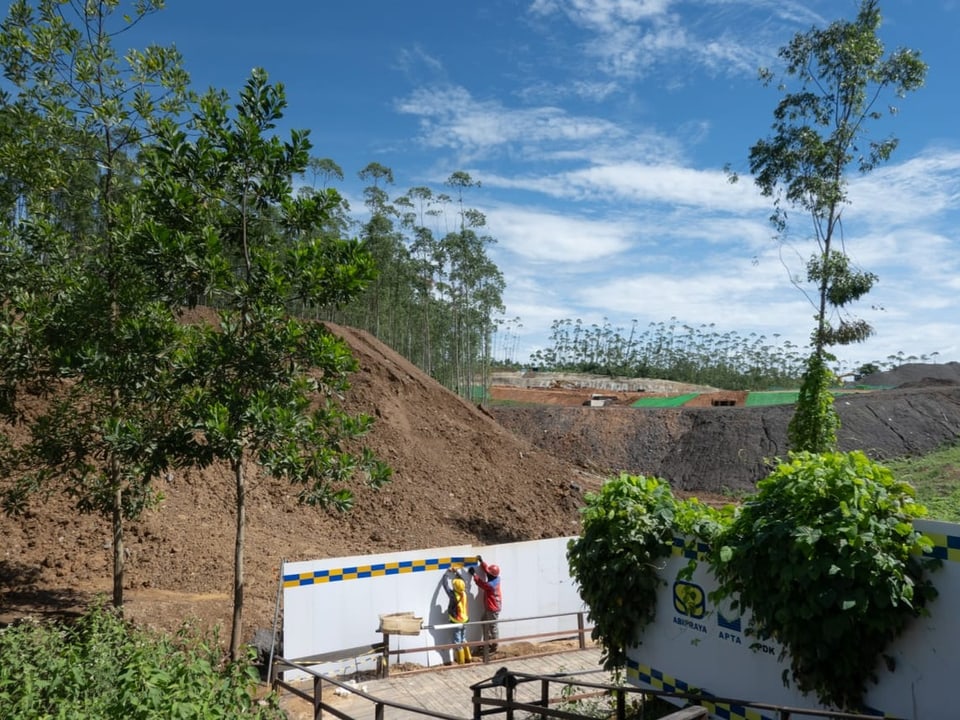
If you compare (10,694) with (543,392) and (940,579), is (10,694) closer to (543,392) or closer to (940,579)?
(940,579)

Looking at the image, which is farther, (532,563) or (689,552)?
(532,563)

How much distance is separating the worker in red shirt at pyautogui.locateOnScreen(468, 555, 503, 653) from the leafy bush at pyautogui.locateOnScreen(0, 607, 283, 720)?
257 inches

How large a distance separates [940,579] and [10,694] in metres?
6.34

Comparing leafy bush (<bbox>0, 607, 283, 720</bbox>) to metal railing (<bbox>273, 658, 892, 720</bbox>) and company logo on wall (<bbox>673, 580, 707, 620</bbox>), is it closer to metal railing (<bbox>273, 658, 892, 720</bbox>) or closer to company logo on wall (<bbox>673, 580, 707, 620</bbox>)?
metal railing (<bbox>273, 658, 892, 720</bbox>)

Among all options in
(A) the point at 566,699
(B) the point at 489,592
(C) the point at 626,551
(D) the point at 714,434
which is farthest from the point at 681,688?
(D) the point at 714,434

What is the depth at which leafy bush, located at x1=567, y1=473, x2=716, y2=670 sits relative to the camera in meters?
6.98

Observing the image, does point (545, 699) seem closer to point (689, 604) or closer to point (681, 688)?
point (681, 688)

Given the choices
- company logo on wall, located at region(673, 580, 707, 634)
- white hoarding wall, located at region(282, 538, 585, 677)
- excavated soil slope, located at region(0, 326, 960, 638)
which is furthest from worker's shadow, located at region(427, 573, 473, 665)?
company logo on wall, located at region(673, 580, 707, 634)

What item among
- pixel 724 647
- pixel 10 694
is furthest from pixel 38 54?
pixel 724 647

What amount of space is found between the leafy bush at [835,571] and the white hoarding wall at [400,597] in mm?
6122

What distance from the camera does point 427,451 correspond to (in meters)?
21.5

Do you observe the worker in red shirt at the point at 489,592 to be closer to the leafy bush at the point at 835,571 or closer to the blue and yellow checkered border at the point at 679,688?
the blue and yellow checkered border at the point at 679,688

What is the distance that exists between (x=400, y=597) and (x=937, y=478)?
16466 mm

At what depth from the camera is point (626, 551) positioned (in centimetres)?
708
